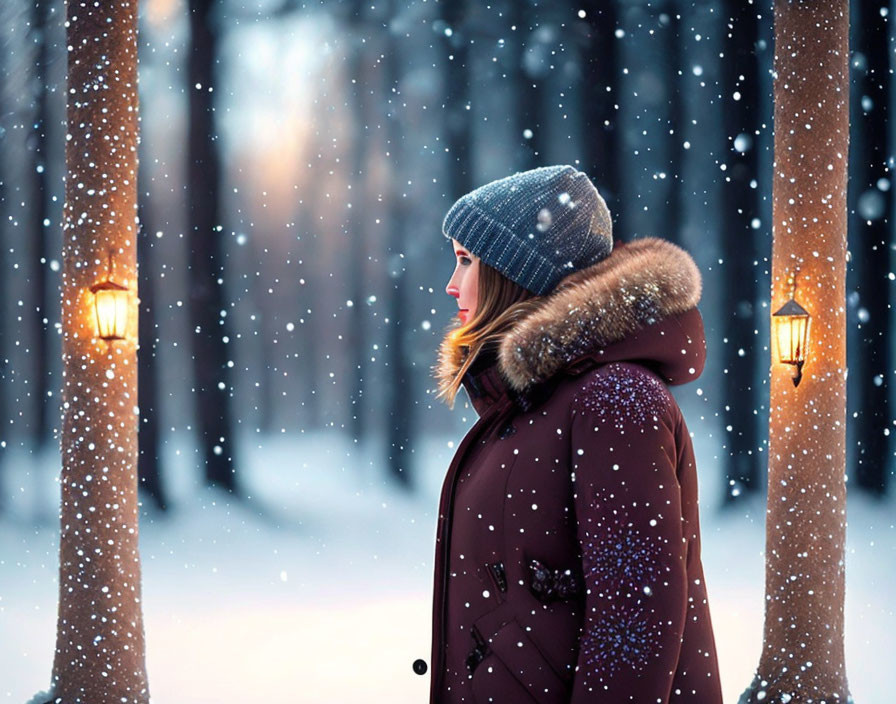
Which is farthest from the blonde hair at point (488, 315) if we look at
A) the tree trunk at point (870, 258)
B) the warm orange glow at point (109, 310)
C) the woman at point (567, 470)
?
the tree trunk at point (870, 258)

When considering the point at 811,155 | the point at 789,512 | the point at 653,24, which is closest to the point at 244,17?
the point at 653,24

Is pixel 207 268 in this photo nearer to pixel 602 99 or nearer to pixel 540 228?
pixel 602 99

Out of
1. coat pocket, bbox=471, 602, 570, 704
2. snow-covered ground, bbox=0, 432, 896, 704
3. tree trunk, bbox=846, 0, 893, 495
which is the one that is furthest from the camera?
tree trunk, bbox=846, 0, 893, 495

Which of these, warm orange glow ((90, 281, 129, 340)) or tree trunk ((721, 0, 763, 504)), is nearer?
warm orange glow ((90, 281, 129, 340))

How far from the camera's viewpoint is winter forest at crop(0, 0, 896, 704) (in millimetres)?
4406

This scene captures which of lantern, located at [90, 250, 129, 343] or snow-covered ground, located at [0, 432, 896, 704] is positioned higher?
lantern, located at [90, 250, 129, 343]

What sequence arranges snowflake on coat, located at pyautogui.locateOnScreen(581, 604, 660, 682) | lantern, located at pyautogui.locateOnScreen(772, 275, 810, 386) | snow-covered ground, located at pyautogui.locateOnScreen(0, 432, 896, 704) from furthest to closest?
snow-covered ground, located at pyautogui.locateOnScreen(0, 432, 896, 704), lantern, located at pyautogui.locateOnScreen(772, 275, 810, 386), snowflake on coat, located at pyautogui.locateOnScreen(581, 604, 660, 682)

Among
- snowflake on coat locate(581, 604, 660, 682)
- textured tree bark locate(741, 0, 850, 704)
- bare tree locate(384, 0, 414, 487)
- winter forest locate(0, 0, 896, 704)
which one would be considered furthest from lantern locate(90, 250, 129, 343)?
snowflake on coat locate(581, 604, 660, 682)

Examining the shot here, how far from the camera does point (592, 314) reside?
43.3 inches

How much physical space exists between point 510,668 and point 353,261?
149 inches

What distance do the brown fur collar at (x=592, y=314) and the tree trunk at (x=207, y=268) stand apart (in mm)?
3810

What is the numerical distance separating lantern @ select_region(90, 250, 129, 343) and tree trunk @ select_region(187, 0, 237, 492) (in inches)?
61.1

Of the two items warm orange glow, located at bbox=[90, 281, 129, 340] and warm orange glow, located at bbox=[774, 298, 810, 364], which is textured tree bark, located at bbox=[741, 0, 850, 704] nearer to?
warm orange glow, located at bbox=[774, 298, 810, 364]

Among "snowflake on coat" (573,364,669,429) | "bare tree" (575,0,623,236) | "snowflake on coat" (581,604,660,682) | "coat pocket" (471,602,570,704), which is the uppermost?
"bare tree" (575,0,623,236)
